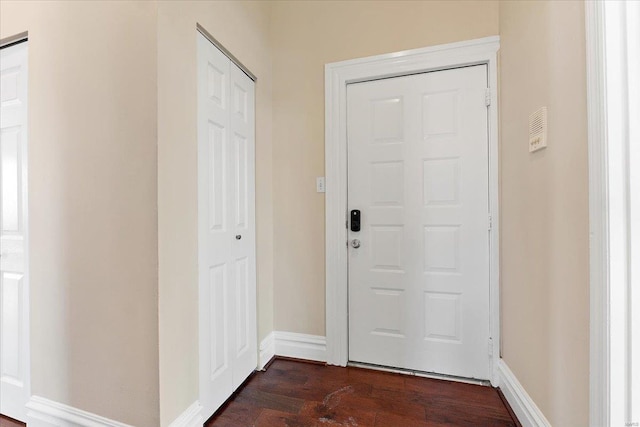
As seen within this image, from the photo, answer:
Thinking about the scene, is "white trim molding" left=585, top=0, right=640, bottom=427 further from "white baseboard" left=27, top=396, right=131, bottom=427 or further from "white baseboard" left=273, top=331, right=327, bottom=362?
"white baseboard" left=27, top=396, right=131, bottom=427

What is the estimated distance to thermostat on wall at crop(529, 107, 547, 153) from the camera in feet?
4.08

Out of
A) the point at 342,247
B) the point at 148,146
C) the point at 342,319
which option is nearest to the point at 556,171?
the point at 342,247

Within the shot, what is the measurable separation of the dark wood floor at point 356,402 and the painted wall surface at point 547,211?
0.32 m

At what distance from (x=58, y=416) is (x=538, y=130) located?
2.57 m

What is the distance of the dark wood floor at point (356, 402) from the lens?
147 centimetres

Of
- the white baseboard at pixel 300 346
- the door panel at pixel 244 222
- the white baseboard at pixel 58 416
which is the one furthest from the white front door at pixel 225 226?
the white baseboard at pixel 58 416

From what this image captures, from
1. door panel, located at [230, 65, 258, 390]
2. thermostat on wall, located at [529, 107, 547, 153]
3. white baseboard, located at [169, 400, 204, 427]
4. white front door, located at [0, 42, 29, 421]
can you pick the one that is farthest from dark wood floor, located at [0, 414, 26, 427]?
thermostat on wall, located at [529, 107, 547, 153]

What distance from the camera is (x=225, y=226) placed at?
162 cm

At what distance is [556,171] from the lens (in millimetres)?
1168

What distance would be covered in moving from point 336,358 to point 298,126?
170 cm

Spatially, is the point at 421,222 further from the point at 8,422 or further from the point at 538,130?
the point at 8,422

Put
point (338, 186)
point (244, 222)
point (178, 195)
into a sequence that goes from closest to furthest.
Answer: point (178, 195) → point (244, 222) → point (338, 186)

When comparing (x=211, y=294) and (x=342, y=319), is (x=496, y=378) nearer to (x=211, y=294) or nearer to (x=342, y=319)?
(x=342, y=319)

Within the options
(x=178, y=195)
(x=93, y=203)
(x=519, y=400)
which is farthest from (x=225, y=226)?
(x=519, y=400)
